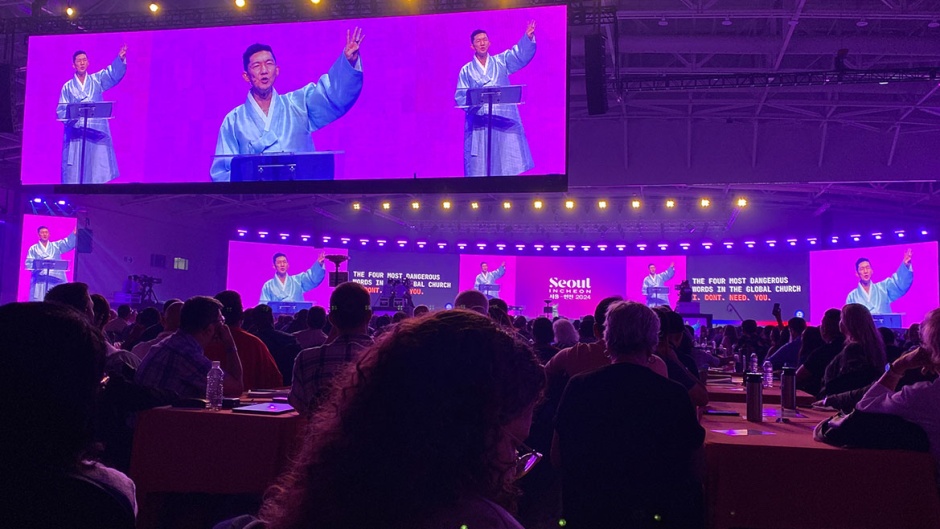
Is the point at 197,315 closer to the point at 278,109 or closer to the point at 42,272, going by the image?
the point at 278,109

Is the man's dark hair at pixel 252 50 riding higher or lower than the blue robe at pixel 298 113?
higher

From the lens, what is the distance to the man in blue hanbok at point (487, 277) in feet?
71.7

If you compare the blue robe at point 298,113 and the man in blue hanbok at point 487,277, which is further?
the man in blue hanbok at point 487,277

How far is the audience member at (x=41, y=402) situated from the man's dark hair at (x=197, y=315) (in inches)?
103

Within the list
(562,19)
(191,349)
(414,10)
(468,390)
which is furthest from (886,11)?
(468,390)

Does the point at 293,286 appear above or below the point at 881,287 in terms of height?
below

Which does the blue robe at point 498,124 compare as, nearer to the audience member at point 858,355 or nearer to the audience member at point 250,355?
the audience member at point 250,355

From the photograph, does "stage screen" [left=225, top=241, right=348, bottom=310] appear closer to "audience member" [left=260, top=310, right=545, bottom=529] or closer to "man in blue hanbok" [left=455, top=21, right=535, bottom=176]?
"man in blue hanbok" [left=455, top=21, right=535, bottom=176]

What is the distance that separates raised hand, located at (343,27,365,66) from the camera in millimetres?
7410

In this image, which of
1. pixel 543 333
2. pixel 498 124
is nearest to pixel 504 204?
pixel 498 124

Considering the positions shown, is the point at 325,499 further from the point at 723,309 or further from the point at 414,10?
the point at 723,309

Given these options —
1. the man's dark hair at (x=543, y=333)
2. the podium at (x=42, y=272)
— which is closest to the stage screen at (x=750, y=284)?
the man's dark hair at (x=543, y=333)

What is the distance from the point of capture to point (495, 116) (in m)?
7.02

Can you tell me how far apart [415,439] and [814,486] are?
251 centimetres
